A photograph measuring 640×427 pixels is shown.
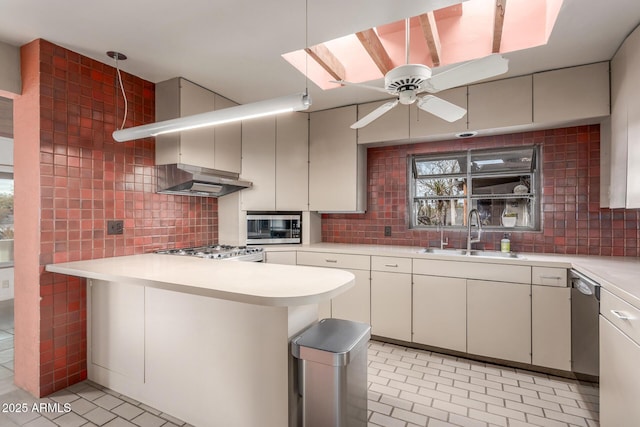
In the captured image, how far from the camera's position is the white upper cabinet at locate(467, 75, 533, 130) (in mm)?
2787

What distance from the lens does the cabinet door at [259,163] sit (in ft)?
11.8

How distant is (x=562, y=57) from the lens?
8.13 ft

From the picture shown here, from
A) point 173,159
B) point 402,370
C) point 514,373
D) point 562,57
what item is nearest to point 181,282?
point 173,159

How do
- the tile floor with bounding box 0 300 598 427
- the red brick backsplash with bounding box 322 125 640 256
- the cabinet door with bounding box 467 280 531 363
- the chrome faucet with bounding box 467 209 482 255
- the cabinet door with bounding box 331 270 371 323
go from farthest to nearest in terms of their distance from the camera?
the cabinet door with bounding box 331 270 371 323, the chrome faucet with bounding box 467 209 482 255, the red brick backsplash with bounding box 322 125 640 256, the cabinet door with bounding box 467 280 531 363, the tile floor with bounding box 0 300 598 427

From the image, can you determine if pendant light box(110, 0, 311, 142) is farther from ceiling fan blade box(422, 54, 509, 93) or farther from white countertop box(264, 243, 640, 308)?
white countertop box(264, 243, 640, 308)

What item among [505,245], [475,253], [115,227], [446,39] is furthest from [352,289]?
[446,39]

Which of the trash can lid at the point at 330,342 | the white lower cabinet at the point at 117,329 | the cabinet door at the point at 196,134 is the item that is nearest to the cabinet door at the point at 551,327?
the trash can lid at the point at 330,342

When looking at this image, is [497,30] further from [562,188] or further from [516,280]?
[516,280]

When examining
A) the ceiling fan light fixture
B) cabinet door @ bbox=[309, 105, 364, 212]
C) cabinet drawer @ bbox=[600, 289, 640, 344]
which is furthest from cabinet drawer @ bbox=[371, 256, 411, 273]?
cabinet drawer @ bbox=[600, 289, 640, 344]

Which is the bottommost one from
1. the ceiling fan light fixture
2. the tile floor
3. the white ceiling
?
the tile floor

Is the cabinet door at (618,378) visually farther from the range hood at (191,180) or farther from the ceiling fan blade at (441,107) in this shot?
the range hood at (191,180)

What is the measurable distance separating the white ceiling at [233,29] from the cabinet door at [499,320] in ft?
6.17

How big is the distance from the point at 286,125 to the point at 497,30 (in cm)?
230

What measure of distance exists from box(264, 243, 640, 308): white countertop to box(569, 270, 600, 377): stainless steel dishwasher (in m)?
0.09
